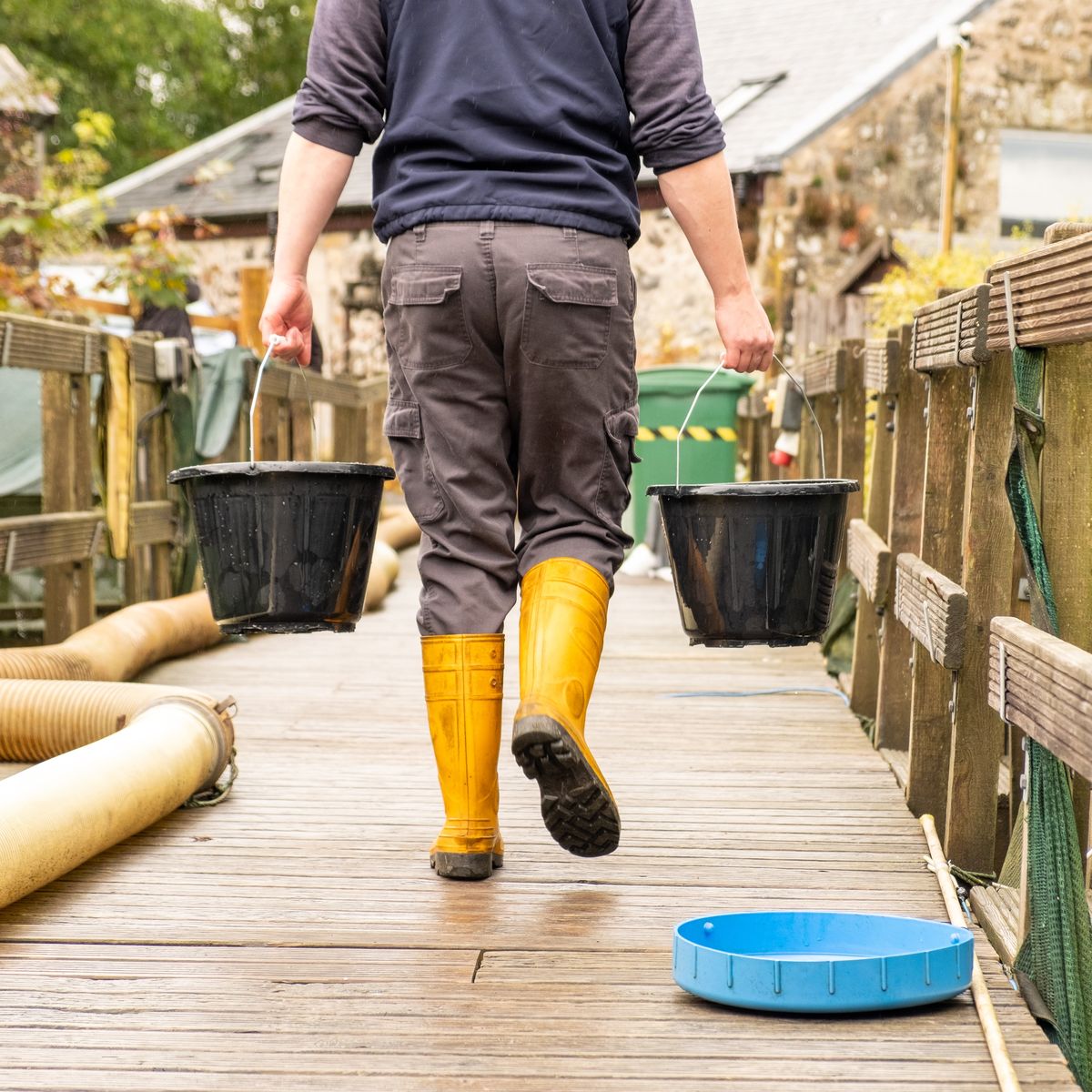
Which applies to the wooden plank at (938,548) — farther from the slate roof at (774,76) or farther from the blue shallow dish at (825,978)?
the slate roof at (774,76)

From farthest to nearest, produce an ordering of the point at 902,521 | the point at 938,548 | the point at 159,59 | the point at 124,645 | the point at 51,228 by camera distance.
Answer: the point at 159,59 < the point at 51,228 < the point at 124,645 < the point at 902,521 < the point at 938,548

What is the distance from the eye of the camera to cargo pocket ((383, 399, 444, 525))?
8.68ft

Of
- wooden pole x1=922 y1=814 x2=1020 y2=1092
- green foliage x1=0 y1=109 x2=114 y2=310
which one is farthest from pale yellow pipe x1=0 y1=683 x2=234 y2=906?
green foliage x1=0 y1=109 x2=114 y2=310

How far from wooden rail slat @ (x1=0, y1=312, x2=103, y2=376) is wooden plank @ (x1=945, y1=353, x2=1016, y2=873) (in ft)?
9.58

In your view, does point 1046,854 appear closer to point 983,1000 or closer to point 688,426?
point 983,1000

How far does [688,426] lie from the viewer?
9.64 metres

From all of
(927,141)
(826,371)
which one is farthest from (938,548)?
(927,141)

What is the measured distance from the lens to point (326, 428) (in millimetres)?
15305

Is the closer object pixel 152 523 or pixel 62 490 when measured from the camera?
pixel 62 490

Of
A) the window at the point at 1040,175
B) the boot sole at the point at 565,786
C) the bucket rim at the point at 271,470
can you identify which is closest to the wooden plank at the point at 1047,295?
the boot sole at the point at 565,786

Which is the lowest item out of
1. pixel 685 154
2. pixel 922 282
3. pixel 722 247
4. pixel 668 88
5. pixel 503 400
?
pixel 503 400

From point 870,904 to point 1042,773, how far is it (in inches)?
16.9

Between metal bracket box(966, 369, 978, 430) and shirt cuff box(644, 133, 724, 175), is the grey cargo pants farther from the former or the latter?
metal bracket box(966, 369, 978, 430)

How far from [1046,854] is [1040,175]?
1554 centimetres
